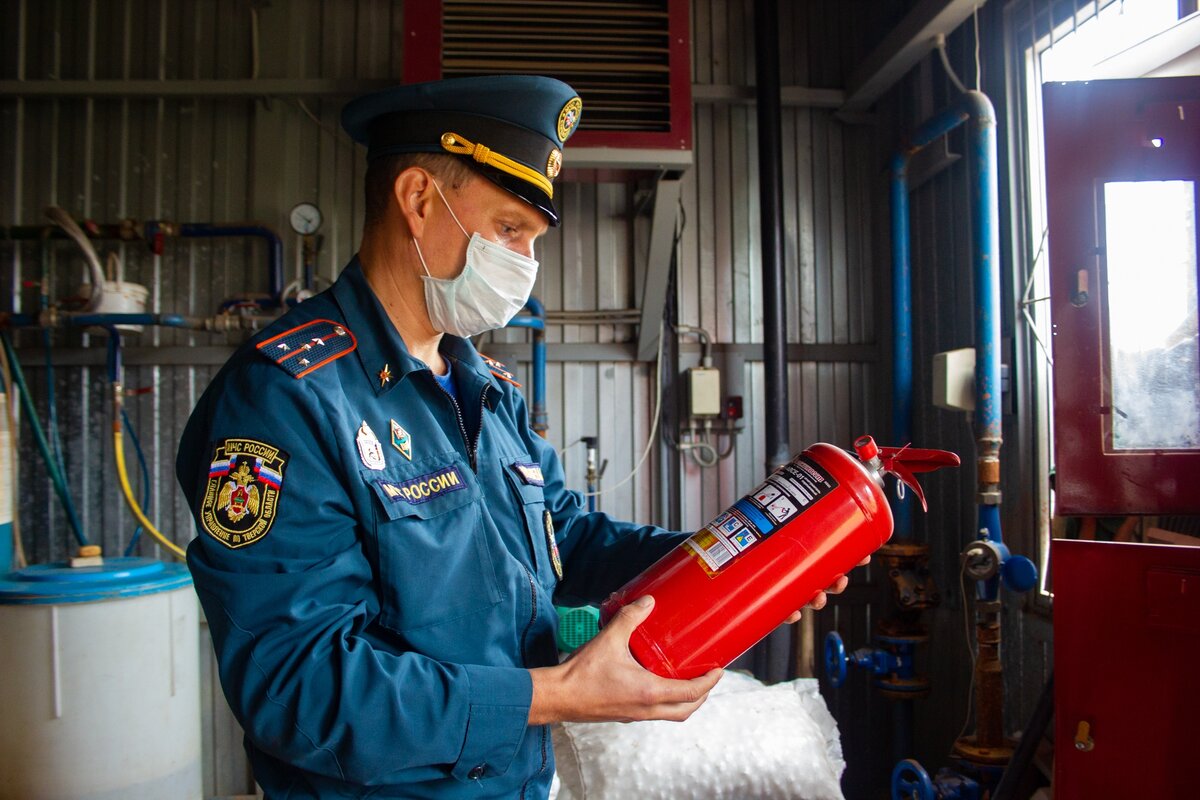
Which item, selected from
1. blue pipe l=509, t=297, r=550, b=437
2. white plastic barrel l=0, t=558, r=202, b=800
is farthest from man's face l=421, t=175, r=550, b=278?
white plastic barrel l=0, t=558, r=202, b=800

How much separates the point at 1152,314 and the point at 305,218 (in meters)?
2.72

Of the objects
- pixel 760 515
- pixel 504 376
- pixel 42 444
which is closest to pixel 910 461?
pixel 760 515

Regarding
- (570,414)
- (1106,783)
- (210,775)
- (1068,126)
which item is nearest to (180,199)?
(570,414)

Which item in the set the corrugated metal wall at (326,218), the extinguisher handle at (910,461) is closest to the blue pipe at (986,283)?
the corrugated metal wall at (326,218)

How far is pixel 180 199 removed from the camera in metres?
2.94

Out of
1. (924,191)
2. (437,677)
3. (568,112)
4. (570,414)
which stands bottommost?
(437,677)

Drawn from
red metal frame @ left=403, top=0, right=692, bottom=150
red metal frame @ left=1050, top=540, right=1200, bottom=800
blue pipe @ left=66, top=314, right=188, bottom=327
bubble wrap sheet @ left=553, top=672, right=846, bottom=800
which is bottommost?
bubble wrap sheet @ left=553, top=672, right=846, bottom=800

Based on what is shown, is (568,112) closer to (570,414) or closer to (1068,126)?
(1068,126)

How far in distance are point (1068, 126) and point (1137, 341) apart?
51cm

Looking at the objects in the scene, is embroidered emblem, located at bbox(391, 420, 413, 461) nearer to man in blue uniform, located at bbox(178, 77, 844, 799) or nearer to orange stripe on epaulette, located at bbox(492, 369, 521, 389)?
man in blue uniform, located at bbox(178, 77, 844, 799)

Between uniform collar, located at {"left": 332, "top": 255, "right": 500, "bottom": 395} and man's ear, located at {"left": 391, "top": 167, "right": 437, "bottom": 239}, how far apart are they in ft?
0.35

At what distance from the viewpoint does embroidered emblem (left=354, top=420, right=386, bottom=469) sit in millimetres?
905

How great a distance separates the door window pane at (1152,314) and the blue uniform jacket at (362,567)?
141 centimetres

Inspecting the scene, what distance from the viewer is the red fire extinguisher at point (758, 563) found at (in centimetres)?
101
